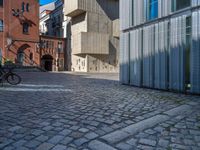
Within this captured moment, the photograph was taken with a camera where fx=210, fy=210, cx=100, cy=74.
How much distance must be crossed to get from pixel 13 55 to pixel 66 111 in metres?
30.5

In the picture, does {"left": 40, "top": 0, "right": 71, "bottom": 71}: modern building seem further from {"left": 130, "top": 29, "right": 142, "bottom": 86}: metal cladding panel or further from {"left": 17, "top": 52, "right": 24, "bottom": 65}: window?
{"left": 130, "top": 29, "right": 142, "bottom": 86}: metal cladding panel

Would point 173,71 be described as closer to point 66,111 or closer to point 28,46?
point 66,111

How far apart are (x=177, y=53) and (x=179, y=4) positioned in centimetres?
202

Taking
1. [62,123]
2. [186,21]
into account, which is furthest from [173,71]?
[62,123]

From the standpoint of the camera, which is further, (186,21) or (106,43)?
(106,43)

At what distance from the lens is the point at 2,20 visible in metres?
32.5

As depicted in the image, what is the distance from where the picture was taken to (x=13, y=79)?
12.3 metres

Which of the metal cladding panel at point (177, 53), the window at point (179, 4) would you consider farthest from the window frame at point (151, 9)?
the metal cladding panel at point (177, 53)

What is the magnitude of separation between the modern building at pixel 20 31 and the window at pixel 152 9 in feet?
88.7

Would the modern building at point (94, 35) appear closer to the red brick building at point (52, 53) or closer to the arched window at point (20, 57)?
the red brick building at point (52, 53)

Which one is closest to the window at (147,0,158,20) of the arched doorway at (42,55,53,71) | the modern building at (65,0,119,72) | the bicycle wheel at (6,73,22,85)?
the bicycle wheel at (6,73,22,85)

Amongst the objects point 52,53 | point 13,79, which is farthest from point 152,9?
point 52,53

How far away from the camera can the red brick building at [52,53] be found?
36.6 metres

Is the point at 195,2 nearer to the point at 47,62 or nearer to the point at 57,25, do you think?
the point at 47,62
